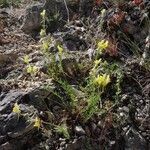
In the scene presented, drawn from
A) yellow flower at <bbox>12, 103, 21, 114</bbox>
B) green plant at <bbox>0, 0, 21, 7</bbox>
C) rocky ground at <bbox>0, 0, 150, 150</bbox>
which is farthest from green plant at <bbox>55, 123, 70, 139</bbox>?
green plant at <bbox>0, 0, 21, 7</bbox>

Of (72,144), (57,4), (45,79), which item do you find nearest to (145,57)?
(45,79)

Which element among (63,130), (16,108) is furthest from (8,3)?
(63,130)

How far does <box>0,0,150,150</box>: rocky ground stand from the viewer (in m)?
4.95

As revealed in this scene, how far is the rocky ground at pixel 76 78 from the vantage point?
16.2 ft

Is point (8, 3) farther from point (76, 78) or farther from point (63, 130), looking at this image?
point (63, 130)

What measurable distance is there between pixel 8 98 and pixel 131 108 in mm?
1669

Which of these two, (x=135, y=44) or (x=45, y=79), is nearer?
(x=45, y=79)

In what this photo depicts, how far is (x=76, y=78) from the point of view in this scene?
582 cm

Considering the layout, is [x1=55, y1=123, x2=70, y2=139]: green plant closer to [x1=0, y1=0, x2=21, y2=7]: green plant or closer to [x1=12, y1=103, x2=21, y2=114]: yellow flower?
[x1=12, y1=103, x2=21, y2=114]: yellow flower

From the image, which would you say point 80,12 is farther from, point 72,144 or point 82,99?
point 72,144

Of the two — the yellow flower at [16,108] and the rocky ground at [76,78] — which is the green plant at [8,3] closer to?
the rocky ground at [76,78]

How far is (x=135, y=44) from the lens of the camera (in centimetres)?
616

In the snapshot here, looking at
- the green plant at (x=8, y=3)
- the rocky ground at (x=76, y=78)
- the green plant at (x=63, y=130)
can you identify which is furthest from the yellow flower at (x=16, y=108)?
the green plant at (x=8, y=3)

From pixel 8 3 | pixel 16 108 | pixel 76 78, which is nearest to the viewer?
pixel 16 108
